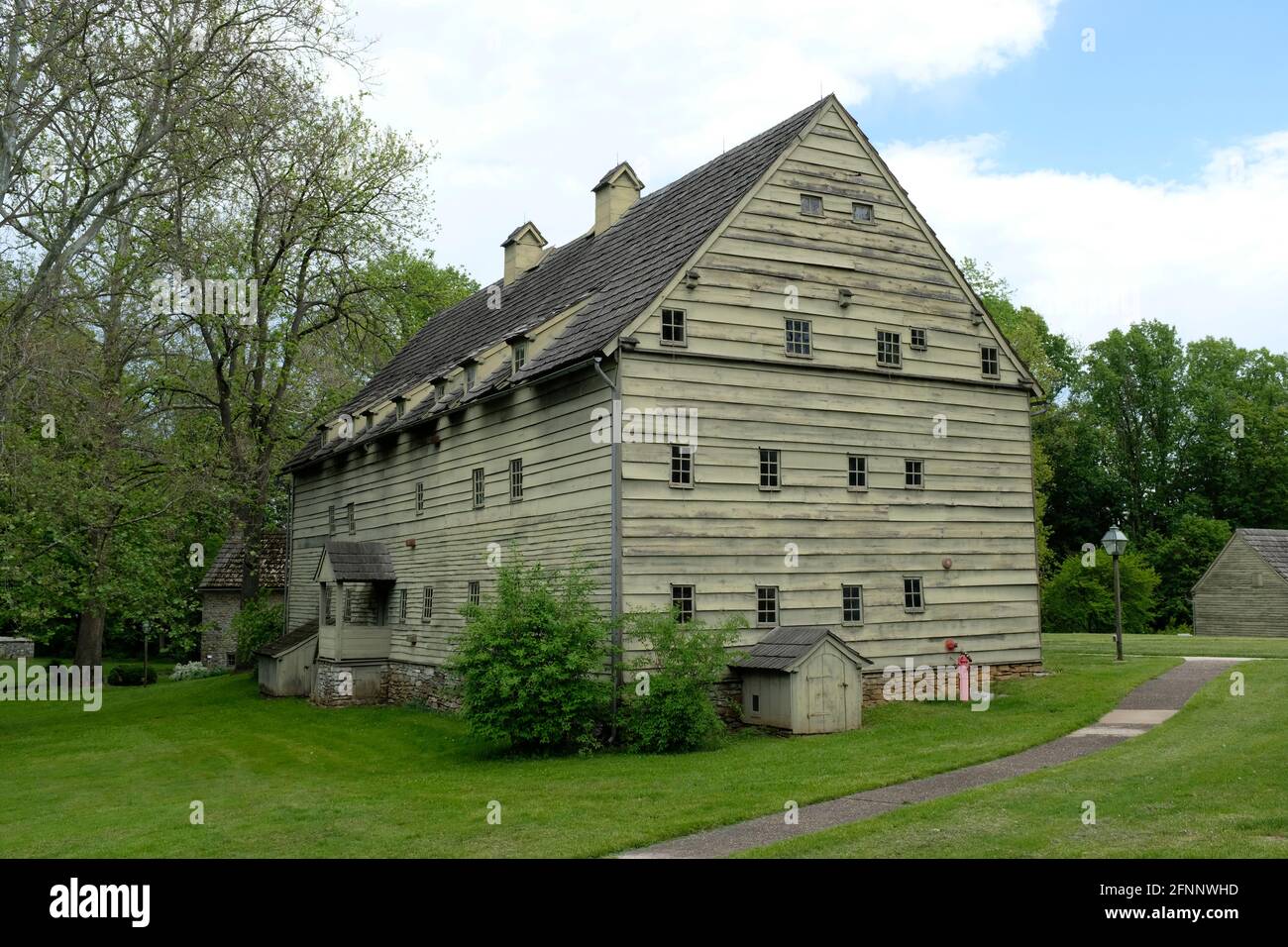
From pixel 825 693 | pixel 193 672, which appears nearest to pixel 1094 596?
pixel 825 693

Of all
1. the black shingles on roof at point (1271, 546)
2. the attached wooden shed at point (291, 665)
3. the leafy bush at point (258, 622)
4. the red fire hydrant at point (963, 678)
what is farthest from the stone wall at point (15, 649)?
the black shingles on roof at point (1271, 546)

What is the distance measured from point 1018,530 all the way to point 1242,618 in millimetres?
29001

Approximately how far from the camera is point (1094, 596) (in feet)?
183

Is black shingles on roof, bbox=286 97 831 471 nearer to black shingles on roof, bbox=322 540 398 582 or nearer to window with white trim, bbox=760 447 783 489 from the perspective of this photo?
black shingles on roof, bbox=322 540 398 582

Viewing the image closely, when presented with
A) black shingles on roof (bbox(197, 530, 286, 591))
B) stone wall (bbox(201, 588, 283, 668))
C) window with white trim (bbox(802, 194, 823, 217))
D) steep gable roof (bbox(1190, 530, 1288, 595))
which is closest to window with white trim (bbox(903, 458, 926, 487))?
window with white trim (bbox(802, 194, 823, 217))

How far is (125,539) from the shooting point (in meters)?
27.5

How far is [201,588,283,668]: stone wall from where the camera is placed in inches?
2053

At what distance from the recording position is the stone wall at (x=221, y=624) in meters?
52.2

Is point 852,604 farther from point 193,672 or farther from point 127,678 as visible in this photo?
point 127,678

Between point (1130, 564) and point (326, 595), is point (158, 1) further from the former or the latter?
point (1130, 564)

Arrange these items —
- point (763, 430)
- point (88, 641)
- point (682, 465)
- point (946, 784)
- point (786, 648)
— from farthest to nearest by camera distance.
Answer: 1. point (88, 641)
2. point (763, 430)
3. point (682, 465)
4. point (786, 648)
5. point (946, 784)

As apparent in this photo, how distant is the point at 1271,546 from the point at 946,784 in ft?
130
